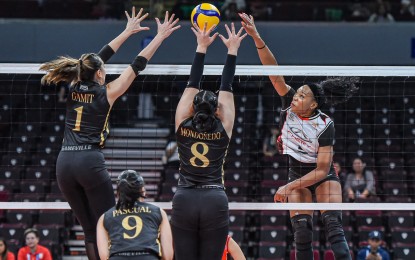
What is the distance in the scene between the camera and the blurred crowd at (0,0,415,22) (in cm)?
2111

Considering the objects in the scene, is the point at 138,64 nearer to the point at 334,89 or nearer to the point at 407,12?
the point at 334,89

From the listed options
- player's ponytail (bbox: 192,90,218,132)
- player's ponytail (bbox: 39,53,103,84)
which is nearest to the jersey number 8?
player's ponytail (bbox: 192,90,218,132)

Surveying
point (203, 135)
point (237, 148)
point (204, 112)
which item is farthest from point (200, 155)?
point (237, 148)

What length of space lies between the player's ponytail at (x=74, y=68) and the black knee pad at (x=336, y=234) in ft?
10.0

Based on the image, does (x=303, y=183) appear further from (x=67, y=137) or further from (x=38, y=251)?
(x=38, y=251)

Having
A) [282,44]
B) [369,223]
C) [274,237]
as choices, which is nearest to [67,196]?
[274,237]

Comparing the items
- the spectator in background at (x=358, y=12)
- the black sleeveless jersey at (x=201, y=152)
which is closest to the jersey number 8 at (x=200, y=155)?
the black sleeveless jersey at (x=201, y=152)

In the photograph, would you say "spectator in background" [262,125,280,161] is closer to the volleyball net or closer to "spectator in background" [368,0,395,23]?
the volleyball net

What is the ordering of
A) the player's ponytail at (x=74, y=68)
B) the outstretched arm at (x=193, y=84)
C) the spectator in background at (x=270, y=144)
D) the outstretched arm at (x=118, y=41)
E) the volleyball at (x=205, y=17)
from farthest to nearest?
the spectator in background at (x=270, y=144) < the volleyball at (x=205, y=17) < the outstretched arm at (x=118, y=41) < the player's ponytail at (x=74, y=68) < the outstretched arm at (x=193, y=84)

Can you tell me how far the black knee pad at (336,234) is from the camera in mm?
9910

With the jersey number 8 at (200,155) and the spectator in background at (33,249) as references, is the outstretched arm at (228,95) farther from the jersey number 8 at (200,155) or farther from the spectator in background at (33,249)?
the spectator in background at (33,249)

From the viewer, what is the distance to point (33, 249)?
1655 centimetres

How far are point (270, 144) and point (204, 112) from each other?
41.9 ft

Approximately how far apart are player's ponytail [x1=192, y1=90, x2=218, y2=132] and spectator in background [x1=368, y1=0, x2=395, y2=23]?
13178 mm
